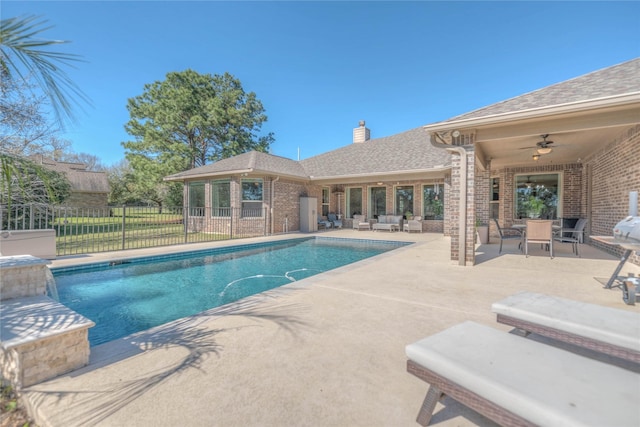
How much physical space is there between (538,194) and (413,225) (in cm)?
511

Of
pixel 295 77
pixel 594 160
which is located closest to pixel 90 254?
pixel 295 77

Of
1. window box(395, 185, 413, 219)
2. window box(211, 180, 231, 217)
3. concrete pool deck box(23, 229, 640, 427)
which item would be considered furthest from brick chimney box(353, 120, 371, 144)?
concrete pool deck box(23, 229, 640, 427)

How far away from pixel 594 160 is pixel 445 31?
22.9 ft

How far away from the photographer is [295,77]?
52.3 feet

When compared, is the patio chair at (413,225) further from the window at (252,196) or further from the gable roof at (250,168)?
the window at (252,196)

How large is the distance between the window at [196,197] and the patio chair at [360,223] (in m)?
8.12

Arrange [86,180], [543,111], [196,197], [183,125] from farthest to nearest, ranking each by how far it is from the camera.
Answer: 1. [86,180]
2. [183,125]
3. [196,197]
4. [543,111]

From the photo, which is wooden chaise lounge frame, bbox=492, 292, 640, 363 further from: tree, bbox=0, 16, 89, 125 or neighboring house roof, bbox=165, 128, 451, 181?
neighboring house roof, bbox=165, 128, 451, 181

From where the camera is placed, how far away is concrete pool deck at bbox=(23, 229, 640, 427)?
70.7 inches

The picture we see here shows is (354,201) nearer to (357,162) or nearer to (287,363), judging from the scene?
(357,162)

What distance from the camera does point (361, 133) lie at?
20.0 meters

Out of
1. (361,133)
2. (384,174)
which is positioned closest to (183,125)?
(361,133)

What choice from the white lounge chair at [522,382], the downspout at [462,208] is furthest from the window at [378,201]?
the white lounge chair at [522,382]

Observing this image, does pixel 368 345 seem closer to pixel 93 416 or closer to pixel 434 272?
pixel 93 416
